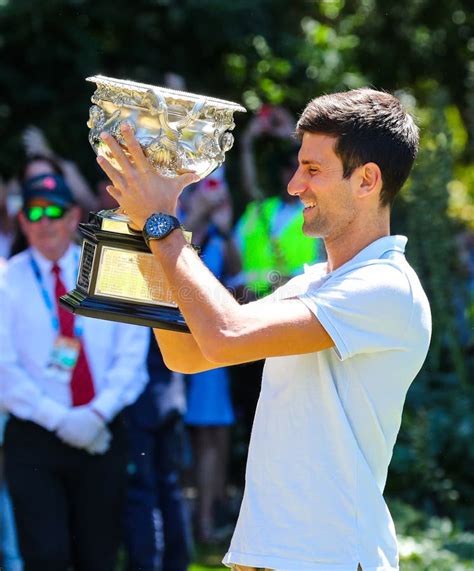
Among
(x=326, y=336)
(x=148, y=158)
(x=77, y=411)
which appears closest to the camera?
(x=326, y=336)

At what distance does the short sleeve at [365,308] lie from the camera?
2.86 metres

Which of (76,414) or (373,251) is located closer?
(373,251)

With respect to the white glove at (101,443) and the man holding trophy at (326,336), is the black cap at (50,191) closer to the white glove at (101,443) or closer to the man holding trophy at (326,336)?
the white glove at (101,443)

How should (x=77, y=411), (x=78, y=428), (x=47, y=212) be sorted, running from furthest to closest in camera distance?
(x=47, y=212) < (x=77, y=411) < (x=78, y=428)

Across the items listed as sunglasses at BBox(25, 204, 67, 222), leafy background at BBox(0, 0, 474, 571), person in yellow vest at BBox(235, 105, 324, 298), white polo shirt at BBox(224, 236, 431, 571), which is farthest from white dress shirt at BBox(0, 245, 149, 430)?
white polo shirt at BBox(224, 236, 431, 571)

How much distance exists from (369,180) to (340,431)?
0.64 metres

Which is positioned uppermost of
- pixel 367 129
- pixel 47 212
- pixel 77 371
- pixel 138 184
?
pixel 47 212

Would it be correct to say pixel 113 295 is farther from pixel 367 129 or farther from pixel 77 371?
pixel 77 371

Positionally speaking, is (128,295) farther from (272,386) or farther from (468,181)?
(468,181)

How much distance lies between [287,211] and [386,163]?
420 centimetres

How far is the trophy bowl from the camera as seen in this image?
120 inches

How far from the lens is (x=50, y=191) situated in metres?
5.53

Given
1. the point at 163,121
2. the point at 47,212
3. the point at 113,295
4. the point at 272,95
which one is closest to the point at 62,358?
the point at 47,212

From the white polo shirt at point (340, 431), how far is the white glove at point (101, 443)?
2.27 metres
